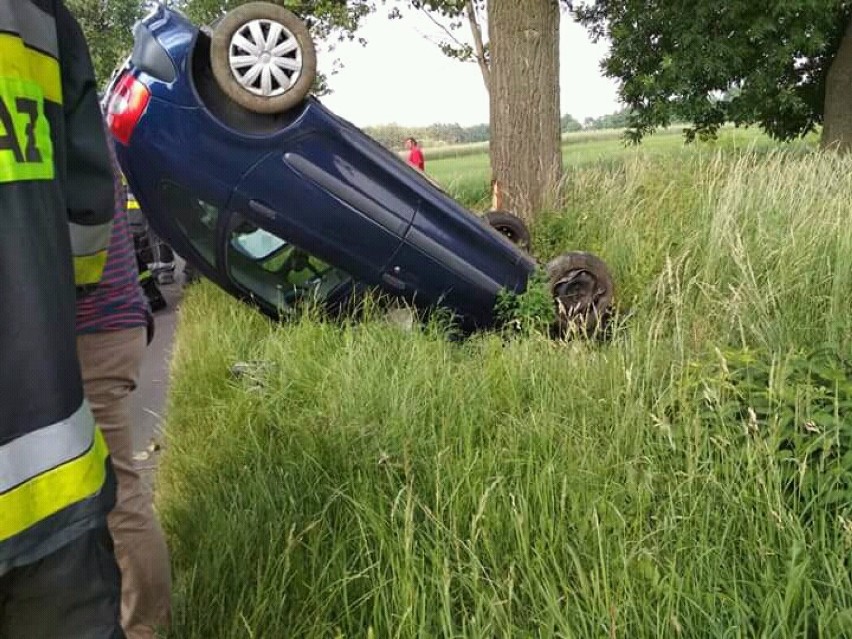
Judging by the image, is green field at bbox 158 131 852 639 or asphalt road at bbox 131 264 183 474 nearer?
green field at bbox 158 131 852 639

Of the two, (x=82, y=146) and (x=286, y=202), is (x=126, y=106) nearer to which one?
(x=286, y=202)

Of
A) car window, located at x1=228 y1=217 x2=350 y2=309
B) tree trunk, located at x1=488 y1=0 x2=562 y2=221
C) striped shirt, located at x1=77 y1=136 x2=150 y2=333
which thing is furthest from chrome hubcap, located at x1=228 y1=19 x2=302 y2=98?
tree trunk, located at x1=488 y1=0 x2=562 y2=221

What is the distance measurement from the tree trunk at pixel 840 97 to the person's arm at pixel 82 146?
39.1 feet

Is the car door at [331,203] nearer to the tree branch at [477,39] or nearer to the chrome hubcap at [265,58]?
the chrome hubcap at [265,58]

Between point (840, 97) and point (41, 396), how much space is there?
12.9 meters

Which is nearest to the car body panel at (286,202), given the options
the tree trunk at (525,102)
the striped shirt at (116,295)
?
the tree trunk at (525,102)

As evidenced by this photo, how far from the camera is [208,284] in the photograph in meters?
7.58

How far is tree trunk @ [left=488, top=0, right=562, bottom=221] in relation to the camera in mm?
6402

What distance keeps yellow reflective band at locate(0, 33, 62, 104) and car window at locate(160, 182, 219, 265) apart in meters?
3.16

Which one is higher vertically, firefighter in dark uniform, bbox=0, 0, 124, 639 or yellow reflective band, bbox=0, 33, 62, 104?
yellow reflective band, bbox=0, 33, 62, 104

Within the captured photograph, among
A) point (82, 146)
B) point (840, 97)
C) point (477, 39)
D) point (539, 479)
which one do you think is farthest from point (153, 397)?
point (477, 39)

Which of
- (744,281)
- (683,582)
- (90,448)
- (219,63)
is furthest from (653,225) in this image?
(90,448)

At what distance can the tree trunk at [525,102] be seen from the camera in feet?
21.0

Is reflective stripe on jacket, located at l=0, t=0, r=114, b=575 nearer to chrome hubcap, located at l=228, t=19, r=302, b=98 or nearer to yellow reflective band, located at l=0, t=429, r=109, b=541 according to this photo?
yellow reflective band, located at l=0, t=429, r=109, b=541
